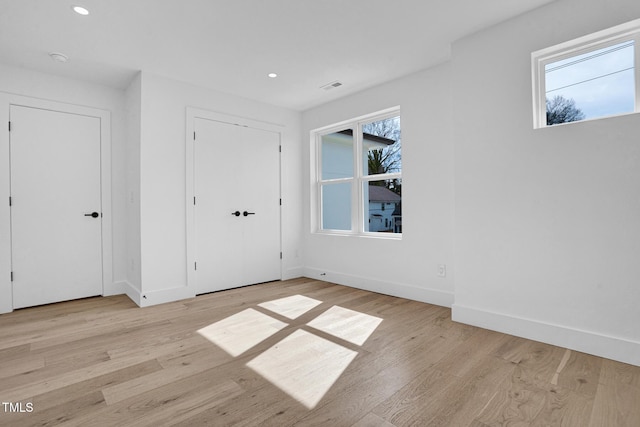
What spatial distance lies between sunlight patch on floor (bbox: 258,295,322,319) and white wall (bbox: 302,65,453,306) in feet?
2.85

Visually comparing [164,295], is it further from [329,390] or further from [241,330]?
[329,390]

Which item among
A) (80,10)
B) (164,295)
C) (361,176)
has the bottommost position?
(164,295)

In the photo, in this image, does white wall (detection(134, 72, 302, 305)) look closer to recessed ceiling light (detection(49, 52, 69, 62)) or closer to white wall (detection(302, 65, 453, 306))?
recessed ceiling light (detection(49, 52, 69, 62))

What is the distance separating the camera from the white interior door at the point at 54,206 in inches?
135

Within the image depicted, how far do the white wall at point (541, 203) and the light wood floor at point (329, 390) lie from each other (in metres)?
0.25

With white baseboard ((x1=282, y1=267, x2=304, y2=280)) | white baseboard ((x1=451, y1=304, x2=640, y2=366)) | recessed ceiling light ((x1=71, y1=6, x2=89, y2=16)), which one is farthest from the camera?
white baseboard ((x1=282, y1=267, x2=304, y2=280))

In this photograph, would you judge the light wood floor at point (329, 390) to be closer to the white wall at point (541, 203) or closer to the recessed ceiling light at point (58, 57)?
the white wall at point (541, 203)

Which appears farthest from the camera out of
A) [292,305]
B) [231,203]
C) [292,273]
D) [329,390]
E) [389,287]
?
[292,273]

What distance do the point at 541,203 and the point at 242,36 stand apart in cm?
282

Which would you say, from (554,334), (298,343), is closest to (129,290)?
(298,343)

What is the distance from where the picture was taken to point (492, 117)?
8.98ft

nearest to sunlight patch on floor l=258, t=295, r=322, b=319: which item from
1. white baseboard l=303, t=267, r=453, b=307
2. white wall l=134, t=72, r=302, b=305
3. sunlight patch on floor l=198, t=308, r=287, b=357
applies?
sunlight patch on floor l=198, t=308, r=287, b=357

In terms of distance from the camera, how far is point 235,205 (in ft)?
14.2

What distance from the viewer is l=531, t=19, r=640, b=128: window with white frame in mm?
2186
